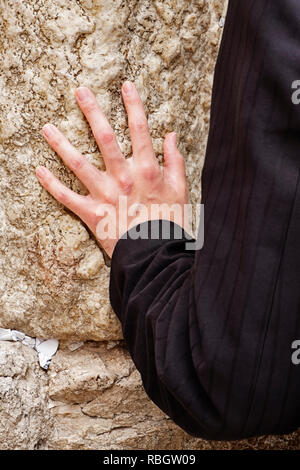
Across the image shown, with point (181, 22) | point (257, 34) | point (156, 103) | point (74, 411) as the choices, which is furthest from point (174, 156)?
point (74, 411)

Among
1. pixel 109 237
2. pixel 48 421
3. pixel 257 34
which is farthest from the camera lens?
pixel 48 421

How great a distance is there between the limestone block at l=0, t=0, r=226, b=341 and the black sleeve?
0.20 m

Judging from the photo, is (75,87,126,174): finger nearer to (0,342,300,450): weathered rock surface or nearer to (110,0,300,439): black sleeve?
(110,0,300,439): black sleeve

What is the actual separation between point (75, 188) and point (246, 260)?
1.18ft

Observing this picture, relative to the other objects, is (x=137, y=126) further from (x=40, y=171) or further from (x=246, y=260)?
(x=246, y=260)

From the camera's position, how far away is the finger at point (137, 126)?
89 cm

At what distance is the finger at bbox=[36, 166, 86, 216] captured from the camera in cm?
89

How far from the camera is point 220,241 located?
0.69 m

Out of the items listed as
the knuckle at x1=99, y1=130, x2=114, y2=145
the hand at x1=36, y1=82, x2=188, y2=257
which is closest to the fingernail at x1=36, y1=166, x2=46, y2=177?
the hand at x1=36, y1=82, x2=188, y2=257

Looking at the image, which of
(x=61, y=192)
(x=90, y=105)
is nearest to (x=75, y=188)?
(x=61, y=192)

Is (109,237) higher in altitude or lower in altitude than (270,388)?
higher
